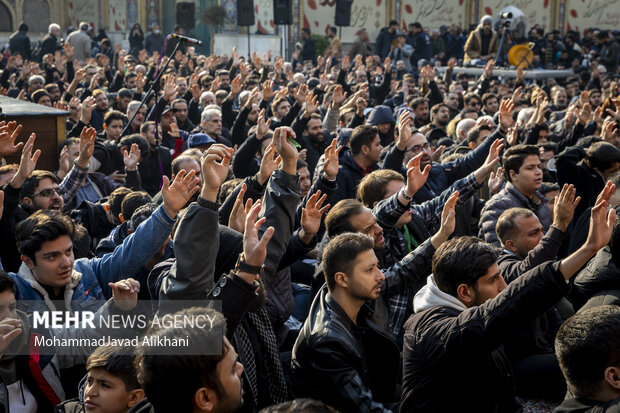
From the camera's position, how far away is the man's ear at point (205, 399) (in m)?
2.18

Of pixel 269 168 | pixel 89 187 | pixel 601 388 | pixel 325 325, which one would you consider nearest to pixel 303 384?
pixel 325 325

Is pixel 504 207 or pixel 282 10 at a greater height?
pixel 282 10

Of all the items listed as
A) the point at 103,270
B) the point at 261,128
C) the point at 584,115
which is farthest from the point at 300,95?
the point at 103,270

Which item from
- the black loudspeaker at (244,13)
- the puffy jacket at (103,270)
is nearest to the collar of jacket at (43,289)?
the puffy jacket at (103,270)

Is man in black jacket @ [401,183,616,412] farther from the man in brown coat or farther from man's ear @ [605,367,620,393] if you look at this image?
the man in brown coat

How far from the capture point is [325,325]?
9.80 feet

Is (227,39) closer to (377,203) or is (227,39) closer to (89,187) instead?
(89,187)

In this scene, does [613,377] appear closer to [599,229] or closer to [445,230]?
[599,229]

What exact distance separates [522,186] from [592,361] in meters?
3.08

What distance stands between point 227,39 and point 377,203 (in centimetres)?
2073

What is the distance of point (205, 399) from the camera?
2191mm

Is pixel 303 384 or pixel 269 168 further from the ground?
pixel 269 168
